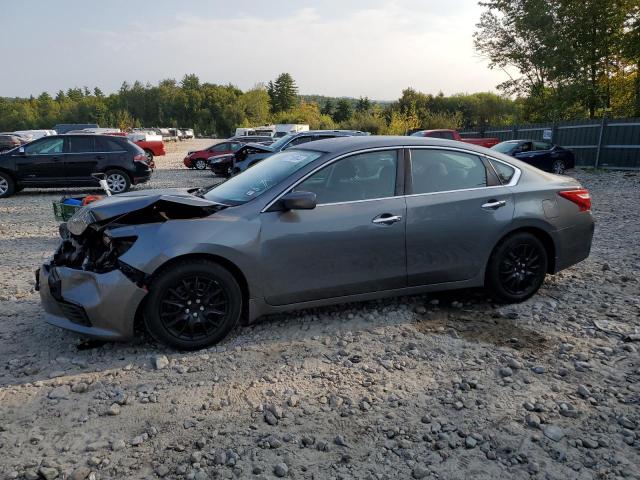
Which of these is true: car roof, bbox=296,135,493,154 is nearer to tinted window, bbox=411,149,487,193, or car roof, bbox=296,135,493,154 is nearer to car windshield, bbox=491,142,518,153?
tinted window, bbox=411,149,487,193

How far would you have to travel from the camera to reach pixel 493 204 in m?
4.59

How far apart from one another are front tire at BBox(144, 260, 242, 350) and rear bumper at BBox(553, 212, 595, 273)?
125 inches

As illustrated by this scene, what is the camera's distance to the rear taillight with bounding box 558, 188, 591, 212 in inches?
195

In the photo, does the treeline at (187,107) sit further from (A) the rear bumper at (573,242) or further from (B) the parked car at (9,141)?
(A) the rear bumper at (573,242)

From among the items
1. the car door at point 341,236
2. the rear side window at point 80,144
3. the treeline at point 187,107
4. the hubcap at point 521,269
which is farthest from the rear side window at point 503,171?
the treeline at point 187,107

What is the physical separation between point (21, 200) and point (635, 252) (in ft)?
45.5

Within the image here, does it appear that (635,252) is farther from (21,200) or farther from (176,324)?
(21,200)

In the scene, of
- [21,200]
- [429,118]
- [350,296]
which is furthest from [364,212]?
[429,118]

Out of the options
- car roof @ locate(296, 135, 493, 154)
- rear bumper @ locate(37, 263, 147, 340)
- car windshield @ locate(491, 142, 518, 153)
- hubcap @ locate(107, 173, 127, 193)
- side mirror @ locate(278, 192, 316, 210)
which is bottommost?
hubcap @ locate(107, 173, 127, 193)

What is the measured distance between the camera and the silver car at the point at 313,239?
145 inches

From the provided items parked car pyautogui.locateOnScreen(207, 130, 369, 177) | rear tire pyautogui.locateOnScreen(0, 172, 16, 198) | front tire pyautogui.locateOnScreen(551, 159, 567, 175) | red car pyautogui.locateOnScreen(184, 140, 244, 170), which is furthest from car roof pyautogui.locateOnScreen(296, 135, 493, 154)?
red car pyautogui.locateOnScreen(184, 140, 244, 170)

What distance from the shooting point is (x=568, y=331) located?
426cm

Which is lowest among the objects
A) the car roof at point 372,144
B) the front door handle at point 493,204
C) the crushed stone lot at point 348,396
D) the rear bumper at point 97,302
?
the crushed stone lot at point 348,396

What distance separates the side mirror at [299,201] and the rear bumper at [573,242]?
2583 mm
